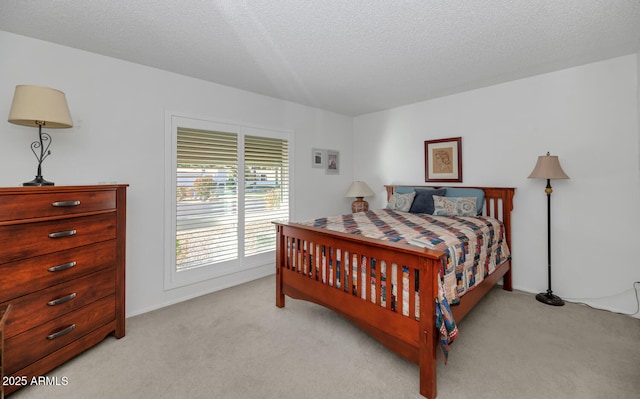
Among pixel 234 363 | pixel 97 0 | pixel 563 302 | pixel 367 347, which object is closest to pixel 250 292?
pixel 234 363

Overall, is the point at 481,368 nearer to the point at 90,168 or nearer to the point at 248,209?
the point at 248,209

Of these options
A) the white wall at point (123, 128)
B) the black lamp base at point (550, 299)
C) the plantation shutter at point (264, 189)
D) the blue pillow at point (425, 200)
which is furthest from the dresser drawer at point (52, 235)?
the black lamp base at point (550, 299)

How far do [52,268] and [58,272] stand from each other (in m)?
0.05

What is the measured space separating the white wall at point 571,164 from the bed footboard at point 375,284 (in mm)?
2342

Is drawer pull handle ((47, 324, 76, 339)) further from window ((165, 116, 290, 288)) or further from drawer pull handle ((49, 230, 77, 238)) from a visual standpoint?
window ((165, 116, 290, 288))

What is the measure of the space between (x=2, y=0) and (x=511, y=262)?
503 centimetres

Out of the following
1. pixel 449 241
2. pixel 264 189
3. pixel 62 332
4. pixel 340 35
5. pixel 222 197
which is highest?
pixel 340 35

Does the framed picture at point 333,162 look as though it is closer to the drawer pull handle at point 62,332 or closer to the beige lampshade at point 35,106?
the beige lampshade at point 35,106

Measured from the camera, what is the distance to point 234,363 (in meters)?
1.94

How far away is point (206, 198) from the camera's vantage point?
10.4 ft

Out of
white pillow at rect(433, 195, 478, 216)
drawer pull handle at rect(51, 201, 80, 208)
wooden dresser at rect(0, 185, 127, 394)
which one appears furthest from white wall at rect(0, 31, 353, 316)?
white pillow at rect(433, 195, 478, 216)

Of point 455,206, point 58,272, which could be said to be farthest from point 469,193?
point 58,272

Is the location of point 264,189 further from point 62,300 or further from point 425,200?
point 62,300

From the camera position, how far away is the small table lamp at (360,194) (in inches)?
176
